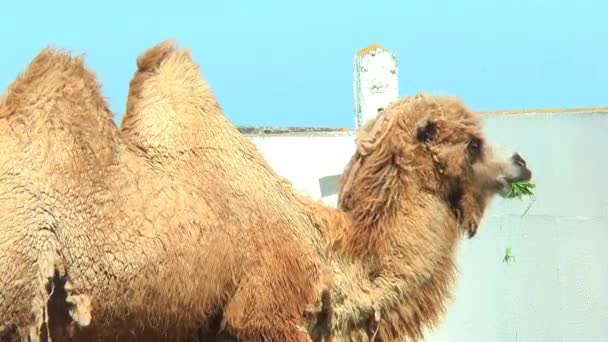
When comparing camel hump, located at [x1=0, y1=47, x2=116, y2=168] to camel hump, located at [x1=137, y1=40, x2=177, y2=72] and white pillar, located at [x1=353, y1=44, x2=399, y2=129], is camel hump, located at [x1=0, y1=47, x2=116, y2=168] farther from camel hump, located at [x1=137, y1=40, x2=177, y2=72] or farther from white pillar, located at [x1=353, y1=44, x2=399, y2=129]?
white pillar, located at [x1=353, y1=44, x2=399, y2=129]

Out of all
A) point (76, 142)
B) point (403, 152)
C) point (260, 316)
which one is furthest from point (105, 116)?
point (403, 152)

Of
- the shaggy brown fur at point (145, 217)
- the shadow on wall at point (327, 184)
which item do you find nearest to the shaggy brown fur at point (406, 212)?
the shaggy brown fur at point (145, 217)

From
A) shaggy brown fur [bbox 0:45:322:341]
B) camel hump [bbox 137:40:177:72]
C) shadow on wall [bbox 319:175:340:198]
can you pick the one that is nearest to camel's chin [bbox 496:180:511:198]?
shaggy brown fur [bbox 0:45:322:341]

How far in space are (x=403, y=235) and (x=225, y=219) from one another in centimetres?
112

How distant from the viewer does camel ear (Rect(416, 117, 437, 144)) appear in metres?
6.29

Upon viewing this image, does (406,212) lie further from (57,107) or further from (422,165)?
(57,107)

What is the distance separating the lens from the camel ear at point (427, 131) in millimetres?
6285

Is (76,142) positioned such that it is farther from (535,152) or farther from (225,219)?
(535,152)

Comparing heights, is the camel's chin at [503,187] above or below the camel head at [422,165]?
below

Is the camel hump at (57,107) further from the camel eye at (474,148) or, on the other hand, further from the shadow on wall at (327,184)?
the shadow on wall at (327,184)

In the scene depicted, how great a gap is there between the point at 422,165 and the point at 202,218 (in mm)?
1402

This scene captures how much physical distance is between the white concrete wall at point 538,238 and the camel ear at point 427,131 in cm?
312

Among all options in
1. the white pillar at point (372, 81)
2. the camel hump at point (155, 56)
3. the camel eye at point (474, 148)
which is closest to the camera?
the camel hump at point (155, 56)

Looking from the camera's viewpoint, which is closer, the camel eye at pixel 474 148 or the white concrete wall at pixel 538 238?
the camel eye at pixel 474 148
